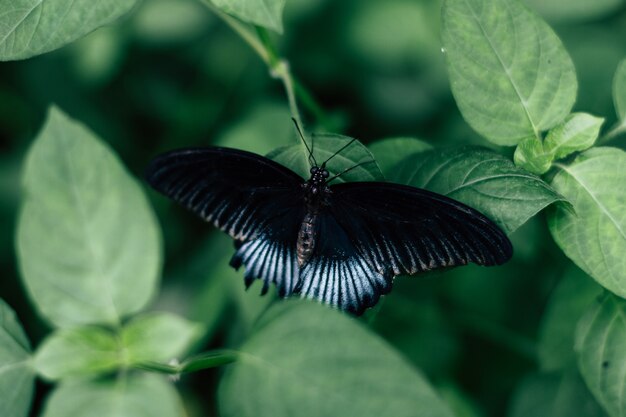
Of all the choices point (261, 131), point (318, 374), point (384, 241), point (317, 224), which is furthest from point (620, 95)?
point (261, 131)

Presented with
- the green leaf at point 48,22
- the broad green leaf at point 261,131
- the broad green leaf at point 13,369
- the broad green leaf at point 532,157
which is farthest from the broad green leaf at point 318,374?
the broad green leaf at point 261,131

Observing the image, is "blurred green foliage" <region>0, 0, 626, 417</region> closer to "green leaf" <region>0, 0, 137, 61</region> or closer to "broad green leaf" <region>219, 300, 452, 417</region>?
"broad green leaf" <region>219, 300, 452, 417</region>

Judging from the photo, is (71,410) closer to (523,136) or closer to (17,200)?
(523,136)

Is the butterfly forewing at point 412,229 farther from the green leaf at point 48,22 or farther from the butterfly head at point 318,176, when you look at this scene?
the green leaf at point 48,22

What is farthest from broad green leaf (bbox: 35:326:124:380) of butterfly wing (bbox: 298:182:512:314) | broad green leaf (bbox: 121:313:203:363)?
butterfly wing (bbox: 298:182:512:314)

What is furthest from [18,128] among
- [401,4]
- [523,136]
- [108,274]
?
[523,136]
